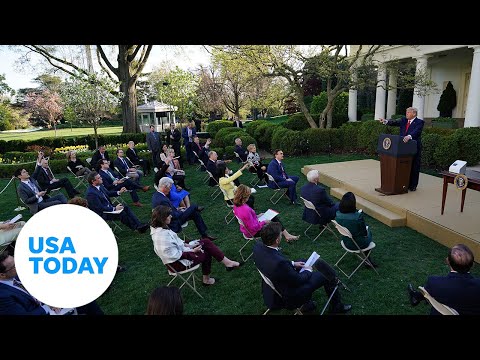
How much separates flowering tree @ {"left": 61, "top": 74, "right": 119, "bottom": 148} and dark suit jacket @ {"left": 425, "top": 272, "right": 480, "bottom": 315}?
1726 cm

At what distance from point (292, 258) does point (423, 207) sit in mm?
3187

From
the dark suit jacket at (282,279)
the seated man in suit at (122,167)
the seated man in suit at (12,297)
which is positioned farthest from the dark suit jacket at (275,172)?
the seated man in suit at (12,297)

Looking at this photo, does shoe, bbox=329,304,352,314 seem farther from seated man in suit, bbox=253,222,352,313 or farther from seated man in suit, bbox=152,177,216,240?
seated man in suit, bbox=152,177,216,240

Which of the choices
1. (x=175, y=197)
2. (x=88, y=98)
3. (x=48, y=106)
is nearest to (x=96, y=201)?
(x=175, y=197)

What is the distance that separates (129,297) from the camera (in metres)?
4.77

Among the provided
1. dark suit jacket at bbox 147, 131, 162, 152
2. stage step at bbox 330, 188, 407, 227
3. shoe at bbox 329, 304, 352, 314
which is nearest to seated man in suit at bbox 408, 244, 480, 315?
shoe at bbox 329, 304, 352, 314

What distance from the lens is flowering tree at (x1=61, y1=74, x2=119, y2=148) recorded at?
1658cm

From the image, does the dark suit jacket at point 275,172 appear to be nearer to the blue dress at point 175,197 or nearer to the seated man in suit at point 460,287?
the blue dress at point 175,197

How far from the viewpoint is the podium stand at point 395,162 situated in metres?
7.27

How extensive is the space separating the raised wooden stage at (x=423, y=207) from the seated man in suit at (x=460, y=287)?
2.66 m

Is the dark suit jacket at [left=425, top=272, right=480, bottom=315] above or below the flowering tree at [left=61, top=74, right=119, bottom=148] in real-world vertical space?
below

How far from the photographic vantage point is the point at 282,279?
3.61 meters
